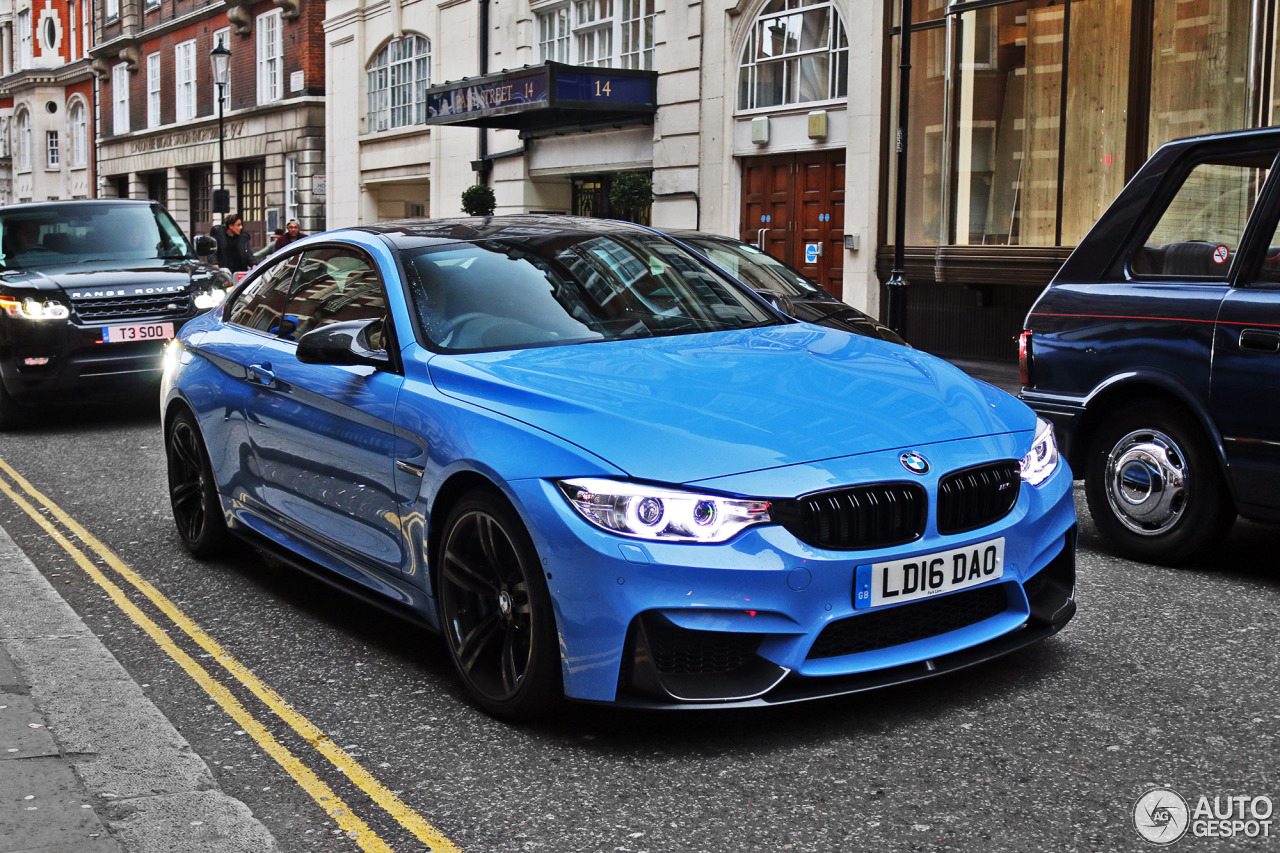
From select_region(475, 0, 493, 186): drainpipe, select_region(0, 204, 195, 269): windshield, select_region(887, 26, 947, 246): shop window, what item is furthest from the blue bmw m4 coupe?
select_region(475, 0, 493, 186): drainpipe

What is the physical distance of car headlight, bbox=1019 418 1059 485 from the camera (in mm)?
4270

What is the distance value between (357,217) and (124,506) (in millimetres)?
27867

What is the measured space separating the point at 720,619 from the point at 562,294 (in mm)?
1723

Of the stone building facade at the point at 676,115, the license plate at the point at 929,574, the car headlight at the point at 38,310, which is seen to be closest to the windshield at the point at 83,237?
the car headlight at the point at 38,310

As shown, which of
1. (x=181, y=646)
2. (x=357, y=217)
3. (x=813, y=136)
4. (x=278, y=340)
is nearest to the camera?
(x=181, y=646)

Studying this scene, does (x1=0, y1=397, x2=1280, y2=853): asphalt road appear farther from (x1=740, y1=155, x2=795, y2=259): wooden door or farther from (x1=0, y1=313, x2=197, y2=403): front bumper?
(x1=740, y1=155, x2=795, y2=259): wooden door

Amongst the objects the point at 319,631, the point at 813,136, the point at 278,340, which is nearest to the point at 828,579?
the point at 319,631

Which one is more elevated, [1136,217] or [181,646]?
[1136,217]

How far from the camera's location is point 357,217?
115 ft

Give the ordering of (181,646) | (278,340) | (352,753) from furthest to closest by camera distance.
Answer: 1. (278,340)
2. (181,646)
3. (352,753)

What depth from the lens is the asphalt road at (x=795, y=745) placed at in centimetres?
340

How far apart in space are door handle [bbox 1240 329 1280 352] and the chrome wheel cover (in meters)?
0.59

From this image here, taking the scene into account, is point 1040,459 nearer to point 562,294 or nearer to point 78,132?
point 562,294

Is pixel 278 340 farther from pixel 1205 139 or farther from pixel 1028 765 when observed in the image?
pixel 1205 139
